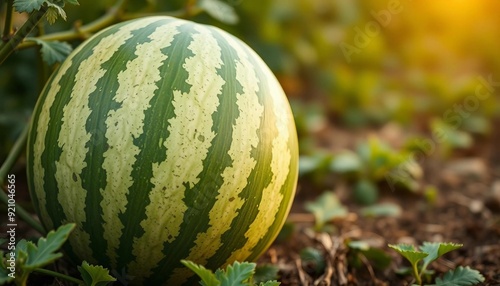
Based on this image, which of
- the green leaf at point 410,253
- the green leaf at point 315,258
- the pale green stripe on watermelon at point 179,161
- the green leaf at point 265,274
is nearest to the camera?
the pale green stripe on watermelon at point 179,161

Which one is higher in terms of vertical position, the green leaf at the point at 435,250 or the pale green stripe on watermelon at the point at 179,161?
the pale green stripe on watermelon at the point at 179,161

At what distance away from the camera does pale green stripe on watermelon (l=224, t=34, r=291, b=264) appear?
1.86 metres

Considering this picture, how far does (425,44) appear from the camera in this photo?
5.78 meters

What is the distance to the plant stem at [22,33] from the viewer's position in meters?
1.78

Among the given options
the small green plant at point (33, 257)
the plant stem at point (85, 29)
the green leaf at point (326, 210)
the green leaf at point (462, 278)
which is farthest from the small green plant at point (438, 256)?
the plant stem at point (85, 29)

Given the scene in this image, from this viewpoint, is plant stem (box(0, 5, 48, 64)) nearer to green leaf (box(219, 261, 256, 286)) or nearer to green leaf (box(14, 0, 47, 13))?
green leaf (box(14, 0, 47, 13))

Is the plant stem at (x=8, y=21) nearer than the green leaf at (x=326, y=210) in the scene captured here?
Yes

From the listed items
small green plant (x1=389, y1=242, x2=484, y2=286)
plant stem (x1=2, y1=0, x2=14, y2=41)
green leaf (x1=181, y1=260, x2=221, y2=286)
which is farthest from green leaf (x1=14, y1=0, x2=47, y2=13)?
small green plant (x1=389, y1=242, x2=484, y2=286)

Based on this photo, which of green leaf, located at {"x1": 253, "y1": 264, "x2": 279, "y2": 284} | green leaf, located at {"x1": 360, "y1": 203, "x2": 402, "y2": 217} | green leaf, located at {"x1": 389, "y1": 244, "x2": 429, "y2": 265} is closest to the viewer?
green leaf, located at {"x1": 389, "y1": 244, "x2": 429, "y2": 265}

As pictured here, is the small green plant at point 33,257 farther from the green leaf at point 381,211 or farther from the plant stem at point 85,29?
the green leaf at point 381,211

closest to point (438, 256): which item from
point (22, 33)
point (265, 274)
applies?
point (265, 274)

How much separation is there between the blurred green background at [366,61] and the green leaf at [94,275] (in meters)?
1.44

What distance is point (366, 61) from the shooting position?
17.2 ft

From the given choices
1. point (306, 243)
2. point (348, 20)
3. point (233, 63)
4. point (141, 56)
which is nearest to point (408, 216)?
point (306, 243)
